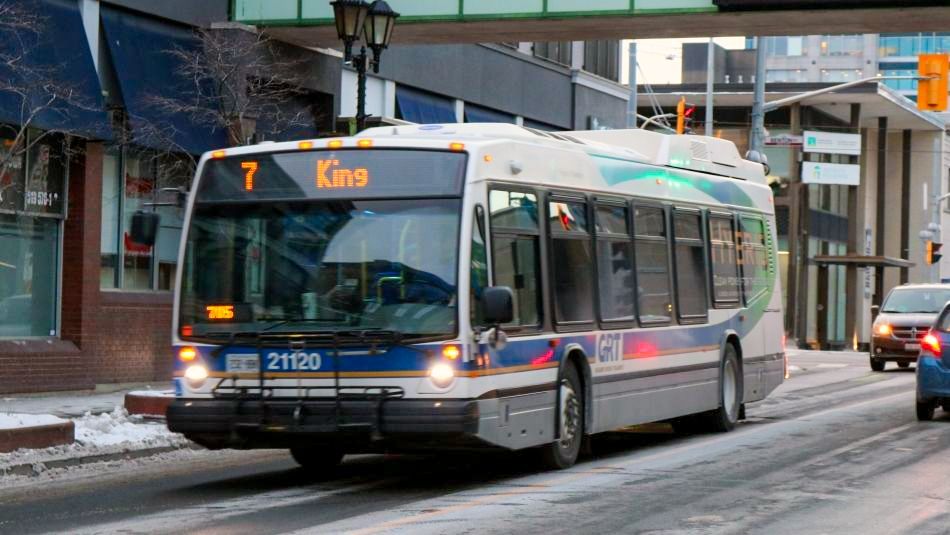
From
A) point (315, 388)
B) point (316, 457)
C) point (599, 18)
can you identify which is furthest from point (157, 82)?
point (315, 388)

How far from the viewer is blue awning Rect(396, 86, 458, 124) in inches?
1271

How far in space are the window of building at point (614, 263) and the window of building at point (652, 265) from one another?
0.81 ft

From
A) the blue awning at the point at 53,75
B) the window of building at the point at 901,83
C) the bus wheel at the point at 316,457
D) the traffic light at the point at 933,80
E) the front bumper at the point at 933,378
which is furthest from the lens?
the window of building at the point at 901,83

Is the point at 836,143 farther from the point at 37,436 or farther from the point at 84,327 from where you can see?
the point at 37,436

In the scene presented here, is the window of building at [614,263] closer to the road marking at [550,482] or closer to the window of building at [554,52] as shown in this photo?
the road marking at [550,482]

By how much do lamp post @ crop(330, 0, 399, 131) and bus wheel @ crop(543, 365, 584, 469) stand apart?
6.60 metres

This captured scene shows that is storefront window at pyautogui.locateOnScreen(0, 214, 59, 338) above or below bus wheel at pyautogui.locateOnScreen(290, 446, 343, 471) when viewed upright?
above

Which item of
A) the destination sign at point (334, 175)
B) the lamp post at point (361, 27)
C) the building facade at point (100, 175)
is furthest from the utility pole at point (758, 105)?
the destination sign at point (334, 175)

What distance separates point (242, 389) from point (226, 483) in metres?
1.23

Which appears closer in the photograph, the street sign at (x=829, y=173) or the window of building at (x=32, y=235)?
the window of building at (x=32, y=235)

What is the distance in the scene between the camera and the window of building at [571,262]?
45.6ft

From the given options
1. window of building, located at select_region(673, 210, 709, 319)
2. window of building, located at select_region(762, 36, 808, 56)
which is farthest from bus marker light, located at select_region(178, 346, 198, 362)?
window of building, located at select_region(762, 36, 808, 56)

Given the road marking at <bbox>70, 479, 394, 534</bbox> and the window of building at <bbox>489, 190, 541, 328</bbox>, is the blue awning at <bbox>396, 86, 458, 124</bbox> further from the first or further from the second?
the road marking at <bbox>70, 479, 394, 534</bbox>

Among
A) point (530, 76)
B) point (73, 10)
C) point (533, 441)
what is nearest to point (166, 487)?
point (533, 441)
